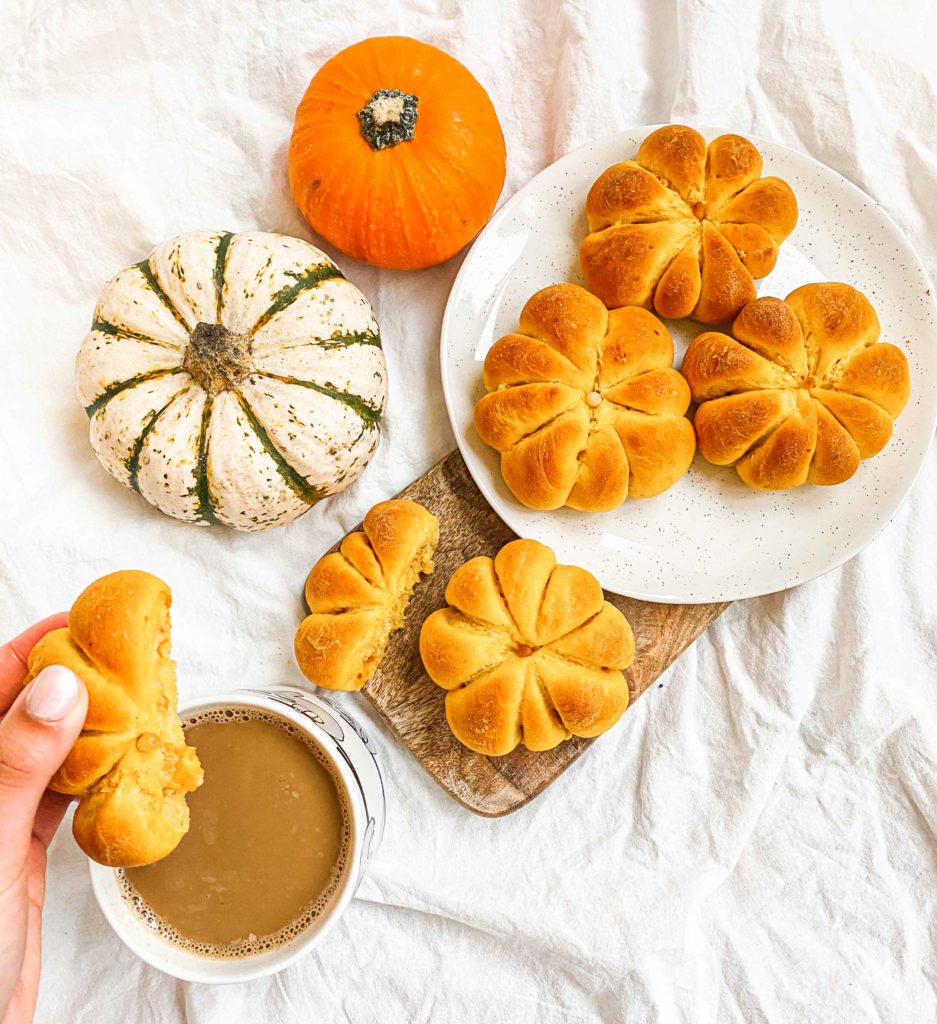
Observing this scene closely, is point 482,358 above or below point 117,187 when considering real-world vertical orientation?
below

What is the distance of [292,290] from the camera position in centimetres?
185

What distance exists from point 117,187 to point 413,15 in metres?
0.78

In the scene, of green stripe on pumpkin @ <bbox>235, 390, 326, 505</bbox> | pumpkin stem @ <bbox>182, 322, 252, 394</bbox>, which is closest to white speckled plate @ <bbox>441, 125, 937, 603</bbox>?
green stripe on pumpkin @ <bbox>235, 390, 326, 505</bbox>

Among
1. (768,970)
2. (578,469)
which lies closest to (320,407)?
(578,469)

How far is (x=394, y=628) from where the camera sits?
6.57ft

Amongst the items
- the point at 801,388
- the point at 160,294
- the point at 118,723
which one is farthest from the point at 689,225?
the point at 118,723

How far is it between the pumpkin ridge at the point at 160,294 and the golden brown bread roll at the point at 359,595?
541 mm

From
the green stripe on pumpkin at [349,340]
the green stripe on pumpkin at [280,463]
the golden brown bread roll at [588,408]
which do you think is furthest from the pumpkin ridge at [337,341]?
the golden brown bread roll at [588,408]

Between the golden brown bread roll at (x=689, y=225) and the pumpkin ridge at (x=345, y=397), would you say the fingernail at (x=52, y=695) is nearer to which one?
the pumpkin ridge at (x=345, y=397)

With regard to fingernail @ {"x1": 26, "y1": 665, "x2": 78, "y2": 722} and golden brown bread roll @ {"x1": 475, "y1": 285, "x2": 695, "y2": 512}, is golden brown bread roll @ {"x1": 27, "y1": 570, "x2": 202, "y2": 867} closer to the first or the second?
fingernail @ {"x1": 26, "y1": 665, "x2": 78, "y2": 722}

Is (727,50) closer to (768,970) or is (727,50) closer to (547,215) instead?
(547,215)

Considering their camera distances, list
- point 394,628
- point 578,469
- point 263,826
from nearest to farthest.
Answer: point 263,826 < point 578,469 < point 394,628

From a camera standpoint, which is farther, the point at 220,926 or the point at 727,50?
the point at 727,50

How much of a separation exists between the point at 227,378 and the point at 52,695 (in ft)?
2.23
